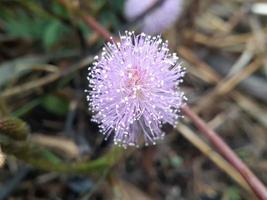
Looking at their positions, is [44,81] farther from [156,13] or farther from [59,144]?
[156,13]

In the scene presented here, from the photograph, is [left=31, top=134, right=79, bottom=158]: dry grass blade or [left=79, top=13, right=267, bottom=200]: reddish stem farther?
[left=31, top=134, right=79, bottom=158]: dry grass blade

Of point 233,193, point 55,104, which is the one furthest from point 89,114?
point 233,193

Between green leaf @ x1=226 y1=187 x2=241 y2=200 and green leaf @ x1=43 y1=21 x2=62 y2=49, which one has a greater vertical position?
green leaf @ x1=43 y1=21 x2=62 y2=49

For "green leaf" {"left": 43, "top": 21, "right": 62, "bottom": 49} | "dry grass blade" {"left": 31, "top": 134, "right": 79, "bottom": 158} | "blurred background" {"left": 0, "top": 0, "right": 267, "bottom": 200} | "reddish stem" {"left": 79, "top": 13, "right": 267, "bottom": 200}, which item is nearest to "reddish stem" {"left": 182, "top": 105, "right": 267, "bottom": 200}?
"reddish stem" {"left": 79, "top": 13, "right": 267, "bottom": 200}

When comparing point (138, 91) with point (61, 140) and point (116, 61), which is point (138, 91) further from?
point (61, 140)

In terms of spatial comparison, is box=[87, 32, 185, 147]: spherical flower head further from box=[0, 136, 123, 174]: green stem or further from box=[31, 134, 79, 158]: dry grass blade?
box=[31, 134, 79, 158]: dry grass blade

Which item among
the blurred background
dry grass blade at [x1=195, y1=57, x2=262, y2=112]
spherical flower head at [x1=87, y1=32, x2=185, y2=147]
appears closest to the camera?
spherical flower head at [x1=87, y1=32, x2=185, y2=147]

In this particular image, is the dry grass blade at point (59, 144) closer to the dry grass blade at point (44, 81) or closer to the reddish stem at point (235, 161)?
the dry grass blade at point (44, 81)

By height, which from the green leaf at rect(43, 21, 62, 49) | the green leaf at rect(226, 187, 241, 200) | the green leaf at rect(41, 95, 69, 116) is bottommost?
the green leaf at rect(226, 187, 241, 200)

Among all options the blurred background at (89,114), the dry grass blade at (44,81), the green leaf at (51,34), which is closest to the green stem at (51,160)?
the blurred background at (89,114)
